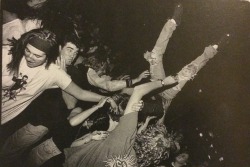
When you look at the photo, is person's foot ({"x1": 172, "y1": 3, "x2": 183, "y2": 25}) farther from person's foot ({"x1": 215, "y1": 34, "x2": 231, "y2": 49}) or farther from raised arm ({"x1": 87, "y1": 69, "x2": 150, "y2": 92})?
raised arm ({"x1": 87, "y1": 69, "x2": 150, "y2": 92})

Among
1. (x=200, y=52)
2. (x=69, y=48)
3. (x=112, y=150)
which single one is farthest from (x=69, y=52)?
(x=200, y=52)

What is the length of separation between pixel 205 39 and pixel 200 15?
161 millimetres

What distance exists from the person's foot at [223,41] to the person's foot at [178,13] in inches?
12.0

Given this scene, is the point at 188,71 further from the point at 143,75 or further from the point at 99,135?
the point at 99,135

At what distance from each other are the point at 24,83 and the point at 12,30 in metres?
0.29

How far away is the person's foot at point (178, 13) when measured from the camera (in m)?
2.47

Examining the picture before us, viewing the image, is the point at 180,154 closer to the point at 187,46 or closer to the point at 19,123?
the point at 187,46

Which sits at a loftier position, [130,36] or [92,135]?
[130,36]

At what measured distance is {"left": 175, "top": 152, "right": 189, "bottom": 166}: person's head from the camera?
2.46m

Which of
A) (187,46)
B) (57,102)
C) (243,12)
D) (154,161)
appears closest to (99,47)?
(57,102)

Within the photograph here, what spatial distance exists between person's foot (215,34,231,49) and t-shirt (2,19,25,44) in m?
1.24

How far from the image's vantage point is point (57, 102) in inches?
86.9

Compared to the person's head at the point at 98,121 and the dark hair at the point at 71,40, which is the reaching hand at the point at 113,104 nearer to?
the person's head at the point at 98,121

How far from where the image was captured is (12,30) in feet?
6.95
